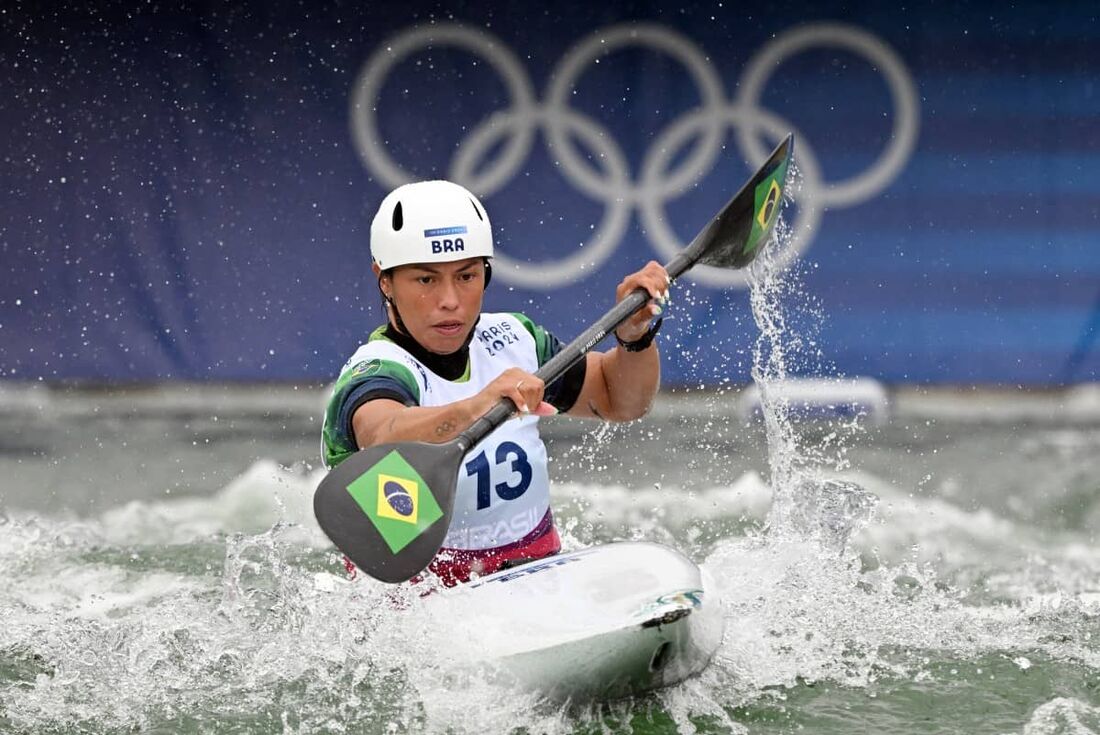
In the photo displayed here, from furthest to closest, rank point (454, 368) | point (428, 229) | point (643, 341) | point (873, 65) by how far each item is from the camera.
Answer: point (873, 65) < point (643, 341) < point (454, 368) < point (428, 229)

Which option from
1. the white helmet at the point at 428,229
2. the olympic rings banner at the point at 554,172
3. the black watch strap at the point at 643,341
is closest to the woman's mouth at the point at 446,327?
the white helmet at the point at 428,229

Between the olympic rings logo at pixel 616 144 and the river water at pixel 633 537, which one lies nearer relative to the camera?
the river water at pixel 633 537

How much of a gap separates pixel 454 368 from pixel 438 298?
24 cm

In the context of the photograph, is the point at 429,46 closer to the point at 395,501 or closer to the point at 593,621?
the point at 395,501

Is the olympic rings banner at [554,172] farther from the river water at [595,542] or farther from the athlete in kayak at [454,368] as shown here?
the athlete in kayak at [454,368]

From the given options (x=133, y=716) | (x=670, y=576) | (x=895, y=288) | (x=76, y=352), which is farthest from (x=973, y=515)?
(x=76, y=352)

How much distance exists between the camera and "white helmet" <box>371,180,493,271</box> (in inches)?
159

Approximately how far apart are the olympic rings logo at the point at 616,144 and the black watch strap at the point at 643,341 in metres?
3.60

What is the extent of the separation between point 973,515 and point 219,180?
13.4 ft

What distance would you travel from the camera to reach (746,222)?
4.75 meters

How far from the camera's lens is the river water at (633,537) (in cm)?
402

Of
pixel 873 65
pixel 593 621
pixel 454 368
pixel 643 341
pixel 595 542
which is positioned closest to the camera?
pixel 593 621

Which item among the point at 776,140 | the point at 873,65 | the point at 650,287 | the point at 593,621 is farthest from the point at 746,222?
the point at 873,65

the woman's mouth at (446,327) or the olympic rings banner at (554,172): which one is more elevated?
the olympic rings banner at (554,172)
